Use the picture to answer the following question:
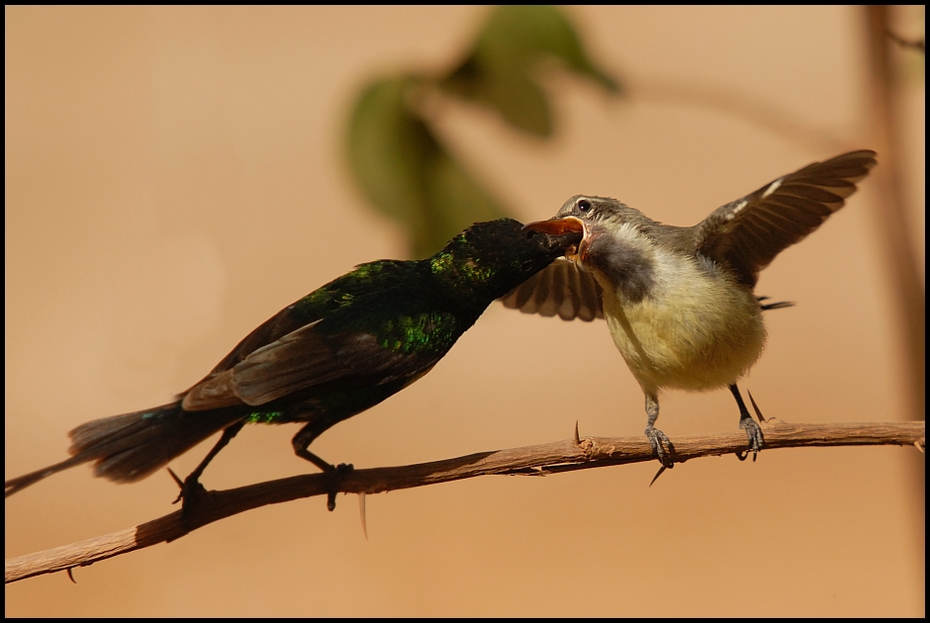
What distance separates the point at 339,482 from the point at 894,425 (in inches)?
54.8

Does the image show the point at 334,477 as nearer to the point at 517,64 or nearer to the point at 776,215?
the point at 517,64

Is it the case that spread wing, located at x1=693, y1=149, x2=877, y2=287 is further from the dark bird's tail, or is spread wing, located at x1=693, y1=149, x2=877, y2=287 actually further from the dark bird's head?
the dark bird's tail

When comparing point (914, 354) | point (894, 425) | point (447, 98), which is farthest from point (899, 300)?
point (447, 98)

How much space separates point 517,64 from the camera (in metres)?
2.54

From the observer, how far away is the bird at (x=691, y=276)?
8.37ft

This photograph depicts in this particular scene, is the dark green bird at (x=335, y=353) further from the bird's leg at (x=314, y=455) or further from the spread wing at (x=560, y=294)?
the spread wing at (x=560, y=294)

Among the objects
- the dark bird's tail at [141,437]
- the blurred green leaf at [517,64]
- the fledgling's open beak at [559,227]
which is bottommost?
the dark bird's tail at [141,437]

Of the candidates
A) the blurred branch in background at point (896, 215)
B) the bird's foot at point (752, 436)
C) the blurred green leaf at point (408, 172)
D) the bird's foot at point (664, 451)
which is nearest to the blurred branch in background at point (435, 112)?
the blurred green leaf at point (408, 172)

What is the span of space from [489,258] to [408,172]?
679 mm

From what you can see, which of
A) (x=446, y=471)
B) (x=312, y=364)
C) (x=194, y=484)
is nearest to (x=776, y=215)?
(x=446, y=471)

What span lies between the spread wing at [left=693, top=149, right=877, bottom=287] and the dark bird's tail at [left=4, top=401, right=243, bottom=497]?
1498 millimetres

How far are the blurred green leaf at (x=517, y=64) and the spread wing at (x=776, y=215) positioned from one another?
518mm

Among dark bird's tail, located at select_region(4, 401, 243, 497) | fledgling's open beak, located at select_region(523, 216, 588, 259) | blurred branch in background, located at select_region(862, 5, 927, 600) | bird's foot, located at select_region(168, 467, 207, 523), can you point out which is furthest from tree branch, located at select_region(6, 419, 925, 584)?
blurred branch in background, located at select_region(862, 5, 927, 600)

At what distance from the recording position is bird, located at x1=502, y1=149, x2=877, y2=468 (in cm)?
255
